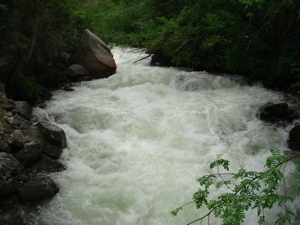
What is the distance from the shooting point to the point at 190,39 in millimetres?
10102

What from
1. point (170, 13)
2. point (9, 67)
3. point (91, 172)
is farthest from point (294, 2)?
point (9, 67)

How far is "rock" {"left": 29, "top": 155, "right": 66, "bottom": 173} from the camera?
6.13 meters

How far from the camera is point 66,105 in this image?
865 cm

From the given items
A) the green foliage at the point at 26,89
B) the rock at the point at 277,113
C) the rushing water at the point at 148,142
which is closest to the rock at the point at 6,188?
the rushing water at the point at 148,142

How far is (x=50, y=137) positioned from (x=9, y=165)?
1218 millimetres

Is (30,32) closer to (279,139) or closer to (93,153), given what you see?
(93,153)

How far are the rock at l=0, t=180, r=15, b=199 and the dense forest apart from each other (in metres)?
2.73

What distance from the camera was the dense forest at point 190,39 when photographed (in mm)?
7605

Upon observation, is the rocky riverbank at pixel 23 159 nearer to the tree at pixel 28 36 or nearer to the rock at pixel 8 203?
the rock at pixel 8 203

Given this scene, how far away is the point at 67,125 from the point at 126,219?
10.3 feet

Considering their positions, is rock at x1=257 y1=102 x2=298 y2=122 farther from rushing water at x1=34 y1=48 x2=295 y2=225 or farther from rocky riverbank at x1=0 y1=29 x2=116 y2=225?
rocky riverbank at x1=0 y1=29 x2=116 y2=225

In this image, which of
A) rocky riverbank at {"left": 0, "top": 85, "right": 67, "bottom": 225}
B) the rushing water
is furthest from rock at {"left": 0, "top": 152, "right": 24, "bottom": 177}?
the rushing water

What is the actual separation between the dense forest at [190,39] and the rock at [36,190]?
2748 mm

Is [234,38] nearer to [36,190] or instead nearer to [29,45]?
[29,45]
